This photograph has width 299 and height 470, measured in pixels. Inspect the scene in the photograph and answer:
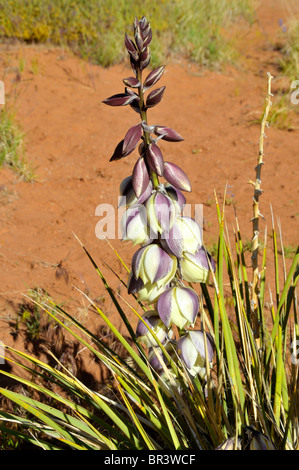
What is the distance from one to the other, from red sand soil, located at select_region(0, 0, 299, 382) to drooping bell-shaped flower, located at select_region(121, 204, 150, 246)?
127 cm

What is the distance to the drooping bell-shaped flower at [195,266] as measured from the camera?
3.85 ft

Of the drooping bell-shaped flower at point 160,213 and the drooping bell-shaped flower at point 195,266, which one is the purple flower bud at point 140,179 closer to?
the drooping bell-shaped flower at point 160,213

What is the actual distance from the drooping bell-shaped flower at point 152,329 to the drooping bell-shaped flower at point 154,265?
0.50ft

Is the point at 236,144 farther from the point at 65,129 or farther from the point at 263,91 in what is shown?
the point at 65,129

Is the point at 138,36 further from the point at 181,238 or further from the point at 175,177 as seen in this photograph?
the point at 181,238

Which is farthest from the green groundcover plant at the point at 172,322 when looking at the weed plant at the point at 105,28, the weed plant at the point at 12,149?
the weed plant at the point at 105,28

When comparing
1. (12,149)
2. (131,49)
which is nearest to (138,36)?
(131,49)

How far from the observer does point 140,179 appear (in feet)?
3.65

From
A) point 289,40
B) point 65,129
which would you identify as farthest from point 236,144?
point 289,40

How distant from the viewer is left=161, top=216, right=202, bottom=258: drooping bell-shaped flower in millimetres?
1139

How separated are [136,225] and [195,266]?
17 centimetres

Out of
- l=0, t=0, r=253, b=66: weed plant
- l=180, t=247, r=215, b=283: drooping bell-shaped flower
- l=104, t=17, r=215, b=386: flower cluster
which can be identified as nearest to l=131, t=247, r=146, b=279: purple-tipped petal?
l=104, t=17, r=215, b=386: flower cluster
